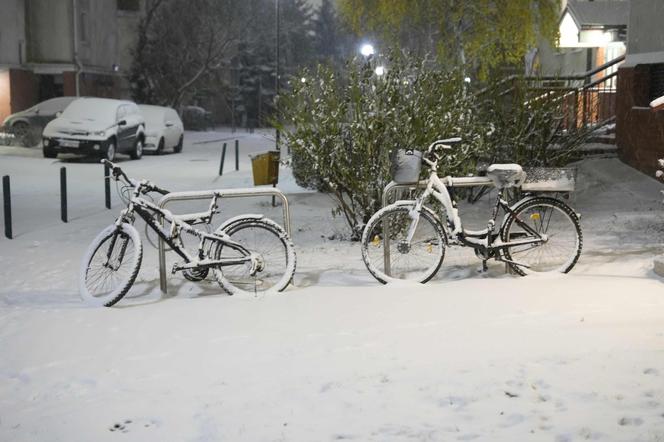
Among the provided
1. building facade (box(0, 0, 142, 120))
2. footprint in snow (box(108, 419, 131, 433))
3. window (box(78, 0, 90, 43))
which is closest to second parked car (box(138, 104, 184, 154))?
building facade (box(0, 0, 142, 120))

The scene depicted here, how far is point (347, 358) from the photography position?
5.48 m

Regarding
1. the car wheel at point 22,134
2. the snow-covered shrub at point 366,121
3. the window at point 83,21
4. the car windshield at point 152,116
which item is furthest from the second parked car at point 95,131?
the snow-covered shrub at point 366,121

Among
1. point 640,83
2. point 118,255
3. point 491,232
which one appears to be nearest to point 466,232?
point 491,232

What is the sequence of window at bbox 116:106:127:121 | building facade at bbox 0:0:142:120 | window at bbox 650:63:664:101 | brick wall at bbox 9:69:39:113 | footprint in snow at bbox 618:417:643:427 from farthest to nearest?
brick wall at bbox 9:69:39:113 < building facade at bbox 0:0:142:120 < window at bbox 116:106:127:121 < window at bbox 650:63:664:101 < footprint in snow at bbox 618:417:643:427

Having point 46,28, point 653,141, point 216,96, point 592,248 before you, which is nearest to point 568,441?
point 592,248

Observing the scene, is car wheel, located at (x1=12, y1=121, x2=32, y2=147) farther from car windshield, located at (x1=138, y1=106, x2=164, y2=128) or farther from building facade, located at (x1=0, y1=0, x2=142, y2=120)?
building facade, located at (x1=0, y1=0, x2=142, y2=120)

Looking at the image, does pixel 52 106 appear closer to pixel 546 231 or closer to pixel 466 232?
pixel 466 232

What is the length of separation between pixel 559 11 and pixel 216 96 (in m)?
35.9

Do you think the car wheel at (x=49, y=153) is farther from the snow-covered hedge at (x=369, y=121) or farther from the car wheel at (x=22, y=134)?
the snow-covered hedge at (x=369, y=121)

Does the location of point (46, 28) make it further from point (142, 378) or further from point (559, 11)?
point (142, 378)

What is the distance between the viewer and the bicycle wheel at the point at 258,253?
7.40 meters

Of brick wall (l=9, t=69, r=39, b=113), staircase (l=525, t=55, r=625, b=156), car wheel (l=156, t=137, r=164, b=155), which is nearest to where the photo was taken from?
staircase (l=525, t=55, r=625, b=156)

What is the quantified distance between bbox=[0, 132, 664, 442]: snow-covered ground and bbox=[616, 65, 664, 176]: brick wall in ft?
19.8

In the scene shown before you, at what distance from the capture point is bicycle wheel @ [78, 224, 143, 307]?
23.6ft
